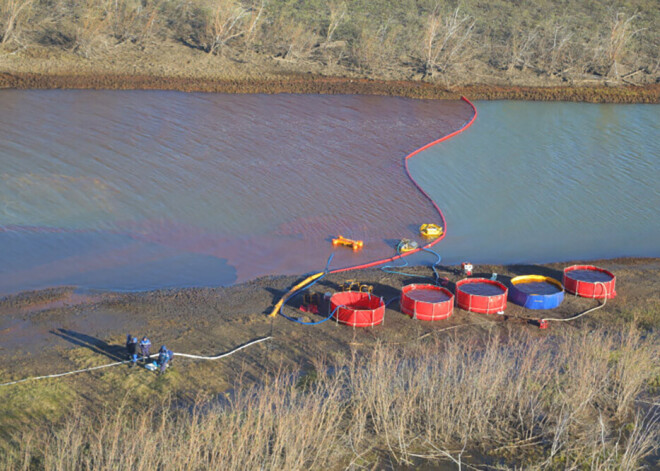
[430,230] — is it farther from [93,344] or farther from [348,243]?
[93,344]

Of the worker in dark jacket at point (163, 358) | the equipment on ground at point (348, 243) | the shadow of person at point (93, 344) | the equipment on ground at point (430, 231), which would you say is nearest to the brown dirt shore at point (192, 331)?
the shadow of person at point (93, 344)

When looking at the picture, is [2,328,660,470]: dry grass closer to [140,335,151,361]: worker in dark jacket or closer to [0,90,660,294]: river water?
[140,335,151,361]: worker in dark jacket

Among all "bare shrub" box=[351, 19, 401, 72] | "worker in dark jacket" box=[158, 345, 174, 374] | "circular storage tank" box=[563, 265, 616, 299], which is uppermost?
"bare shrub" box=[351, 19, 401, 72]

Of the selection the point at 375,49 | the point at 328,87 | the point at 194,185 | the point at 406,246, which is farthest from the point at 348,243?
the point at 375,49

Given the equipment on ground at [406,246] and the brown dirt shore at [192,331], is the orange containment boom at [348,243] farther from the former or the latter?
the brown dirt shore at [192,331]

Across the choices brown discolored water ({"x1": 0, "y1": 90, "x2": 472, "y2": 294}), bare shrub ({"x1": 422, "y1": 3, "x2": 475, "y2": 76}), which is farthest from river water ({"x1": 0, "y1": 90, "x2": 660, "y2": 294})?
bare shrub ({"x1": 422, "y1": 3, "x2": 475, "y2": 76})
